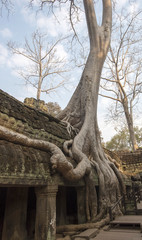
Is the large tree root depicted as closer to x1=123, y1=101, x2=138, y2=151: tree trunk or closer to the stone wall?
the stone wall

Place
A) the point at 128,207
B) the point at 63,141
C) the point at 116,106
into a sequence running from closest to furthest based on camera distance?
the point at 63,141 → the point at 128,207 → the point at 116,106

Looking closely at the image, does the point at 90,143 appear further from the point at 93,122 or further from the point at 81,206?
the point at 81,206

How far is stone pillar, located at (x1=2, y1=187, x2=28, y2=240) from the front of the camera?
2.57m

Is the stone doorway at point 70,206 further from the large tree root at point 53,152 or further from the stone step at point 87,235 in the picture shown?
the large tree root at point 53,152

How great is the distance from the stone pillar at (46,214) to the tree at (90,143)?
0.36 m

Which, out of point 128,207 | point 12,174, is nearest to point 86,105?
point 128,207

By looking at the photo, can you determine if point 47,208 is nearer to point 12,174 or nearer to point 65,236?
point 12,174

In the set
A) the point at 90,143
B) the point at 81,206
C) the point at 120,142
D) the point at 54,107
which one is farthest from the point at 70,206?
the point at 120,142

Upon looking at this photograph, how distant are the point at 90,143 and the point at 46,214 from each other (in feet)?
8.15

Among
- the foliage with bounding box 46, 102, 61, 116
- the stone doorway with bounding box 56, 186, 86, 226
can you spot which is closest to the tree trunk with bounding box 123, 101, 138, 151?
the foliage with bounding box 46, 102, 61, 116

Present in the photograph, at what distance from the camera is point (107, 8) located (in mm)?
7914

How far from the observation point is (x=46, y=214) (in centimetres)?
239

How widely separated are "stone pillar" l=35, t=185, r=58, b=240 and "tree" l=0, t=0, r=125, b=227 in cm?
36

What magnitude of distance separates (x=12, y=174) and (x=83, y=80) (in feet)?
15.3
